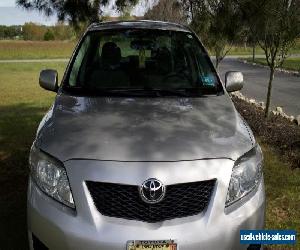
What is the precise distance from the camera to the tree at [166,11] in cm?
1063

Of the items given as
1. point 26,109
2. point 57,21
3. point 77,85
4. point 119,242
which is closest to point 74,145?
point 119,242

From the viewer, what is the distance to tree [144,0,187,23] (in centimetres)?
1063

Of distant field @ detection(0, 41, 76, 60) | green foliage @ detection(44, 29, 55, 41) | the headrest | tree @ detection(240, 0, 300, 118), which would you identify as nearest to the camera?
the headrest

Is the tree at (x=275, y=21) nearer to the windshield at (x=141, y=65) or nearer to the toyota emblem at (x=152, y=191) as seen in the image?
the windshield at (x=141, y=65)

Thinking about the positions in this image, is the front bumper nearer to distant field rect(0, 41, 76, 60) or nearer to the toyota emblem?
the toyota emblem

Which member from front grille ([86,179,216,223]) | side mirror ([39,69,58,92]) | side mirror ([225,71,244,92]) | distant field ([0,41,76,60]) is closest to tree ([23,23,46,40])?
distant field ([0,41,76,60])

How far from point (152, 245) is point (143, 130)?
78 centimetres

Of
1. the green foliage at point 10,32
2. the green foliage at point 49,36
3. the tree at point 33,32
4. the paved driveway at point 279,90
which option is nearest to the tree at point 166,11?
the paved driveway at point 279,90

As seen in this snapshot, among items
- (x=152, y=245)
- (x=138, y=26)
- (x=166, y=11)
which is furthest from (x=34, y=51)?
(x=152, y=245)

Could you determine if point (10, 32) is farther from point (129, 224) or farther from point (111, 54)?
point (129, 224)

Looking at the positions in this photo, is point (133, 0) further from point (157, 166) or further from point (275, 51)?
point (157, 166)

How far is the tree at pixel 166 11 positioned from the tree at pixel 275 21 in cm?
165

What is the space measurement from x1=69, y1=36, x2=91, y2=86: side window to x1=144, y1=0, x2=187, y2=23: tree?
15.5ft

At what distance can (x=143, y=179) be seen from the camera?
9.14ft
